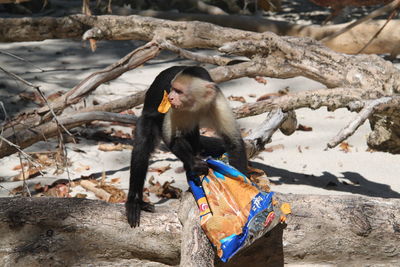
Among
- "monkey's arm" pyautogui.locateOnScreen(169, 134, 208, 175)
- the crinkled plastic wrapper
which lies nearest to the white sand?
"monkey's arm" pyautogui.locateOnScreen(169, 134, 208, 175)

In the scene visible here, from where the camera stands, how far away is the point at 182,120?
387 centimetres

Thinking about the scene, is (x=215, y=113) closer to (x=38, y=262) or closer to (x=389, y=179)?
(x=38, y=262)

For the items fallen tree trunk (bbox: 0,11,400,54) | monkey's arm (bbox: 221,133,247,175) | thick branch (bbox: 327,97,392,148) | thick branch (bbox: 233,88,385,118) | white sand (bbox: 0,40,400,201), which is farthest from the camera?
fallen tree trunk (bbox: 0,11,400,54)

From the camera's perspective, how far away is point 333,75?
5.12 meters

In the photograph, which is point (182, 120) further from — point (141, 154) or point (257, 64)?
point (257, 64)

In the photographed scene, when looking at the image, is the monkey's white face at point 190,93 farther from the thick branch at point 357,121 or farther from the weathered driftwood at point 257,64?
the weathered driftwood at point 257,64

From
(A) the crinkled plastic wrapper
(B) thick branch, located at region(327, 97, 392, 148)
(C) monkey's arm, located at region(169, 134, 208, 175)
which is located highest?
(B) thick branch, located at region(327, 97, 392, 148)

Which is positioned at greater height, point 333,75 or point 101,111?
point 333,75

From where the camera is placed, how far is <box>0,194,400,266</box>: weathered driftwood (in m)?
3.44

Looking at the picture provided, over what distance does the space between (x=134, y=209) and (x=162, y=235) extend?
0.79 feet

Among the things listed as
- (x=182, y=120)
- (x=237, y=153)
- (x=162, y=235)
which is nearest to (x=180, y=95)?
(x=182, y=120)

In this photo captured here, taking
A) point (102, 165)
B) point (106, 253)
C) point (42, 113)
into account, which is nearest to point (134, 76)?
point (102, 165)

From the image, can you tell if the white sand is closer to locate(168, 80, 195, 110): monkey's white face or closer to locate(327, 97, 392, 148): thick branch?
locate(327, 97, 392, 148): thick branch

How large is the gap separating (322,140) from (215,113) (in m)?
2.69
